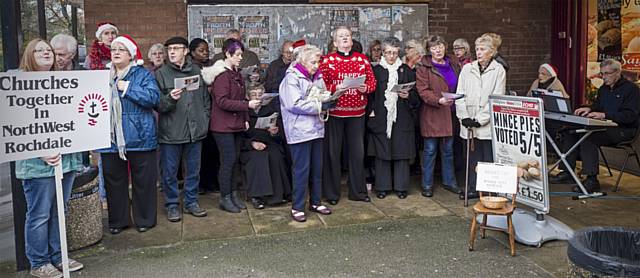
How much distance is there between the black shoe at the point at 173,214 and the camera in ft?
20.6

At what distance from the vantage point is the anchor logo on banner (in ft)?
14.6

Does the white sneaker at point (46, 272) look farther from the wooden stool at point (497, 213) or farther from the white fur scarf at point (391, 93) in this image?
the white fur scarf at point (391, 93)

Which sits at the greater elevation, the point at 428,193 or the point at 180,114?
the point at 180,114

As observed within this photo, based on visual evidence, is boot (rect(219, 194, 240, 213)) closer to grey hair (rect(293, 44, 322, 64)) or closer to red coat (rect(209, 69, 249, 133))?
red coat (rect(209, 69, 249, 133))

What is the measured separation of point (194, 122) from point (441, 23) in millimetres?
4287

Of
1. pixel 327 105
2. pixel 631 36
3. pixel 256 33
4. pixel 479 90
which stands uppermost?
pixel 256 33

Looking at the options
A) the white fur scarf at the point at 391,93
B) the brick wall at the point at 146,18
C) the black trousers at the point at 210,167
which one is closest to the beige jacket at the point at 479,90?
the white fur scarf at the point at 391,93

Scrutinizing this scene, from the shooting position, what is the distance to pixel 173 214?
6.32m

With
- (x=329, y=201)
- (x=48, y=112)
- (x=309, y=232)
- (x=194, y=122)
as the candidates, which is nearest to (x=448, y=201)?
(x=329, y=201)

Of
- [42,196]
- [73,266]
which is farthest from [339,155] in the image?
[42,196]

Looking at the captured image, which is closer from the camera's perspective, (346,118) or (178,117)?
(178,117)

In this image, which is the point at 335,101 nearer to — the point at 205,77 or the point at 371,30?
the point at 205,77

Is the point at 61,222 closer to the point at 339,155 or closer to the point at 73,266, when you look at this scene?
the point at 73,266

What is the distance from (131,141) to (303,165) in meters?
1.64
